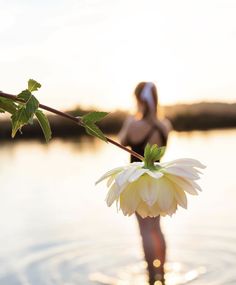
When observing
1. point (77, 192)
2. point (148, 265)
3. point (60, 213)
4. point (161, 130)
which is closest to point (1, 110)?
point (161, 130)

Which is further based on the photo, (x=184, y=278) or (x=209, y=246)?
(x=209, y=246)

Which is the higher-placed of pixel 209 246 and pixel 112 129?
pixel 112 129

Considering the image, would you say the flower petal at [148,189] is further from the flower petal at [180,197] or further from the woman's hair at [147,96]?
the woman's hair at [147,96]

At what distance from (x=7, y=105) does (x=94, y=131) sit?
8cm

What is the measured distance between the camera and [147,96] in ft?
11.1

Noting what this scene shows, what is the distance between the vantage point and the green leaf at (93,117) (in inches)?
20.4

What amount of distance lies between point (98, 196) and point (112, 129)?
1944 centimetres

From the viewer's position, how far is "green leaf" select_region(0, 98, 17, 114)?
1.75ft

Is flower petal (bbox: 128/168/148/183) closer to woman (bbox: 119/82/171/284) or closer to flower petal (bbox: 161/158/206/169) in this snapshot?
flower petal (bbox: 161/158/206/169)

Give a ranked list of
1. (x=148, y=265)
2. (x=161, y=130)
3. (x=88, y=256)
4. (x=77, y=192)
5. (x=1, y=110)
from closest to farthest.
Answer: (x=1, y=110) < (x=161, y=130) < (x=148, y=265) < (x=88, y=256) < (x=77, y=192)

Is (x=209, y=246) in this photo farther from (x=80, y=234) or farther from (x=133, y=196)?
A: (x=133, y=196)

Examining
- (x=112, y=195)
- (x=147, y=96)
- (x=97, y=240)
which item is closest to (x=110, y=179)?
(x=112, y=195)

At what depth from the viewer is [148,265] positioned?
4.30 metres

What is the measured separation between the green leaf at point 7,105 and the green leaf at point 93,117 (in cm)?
5
